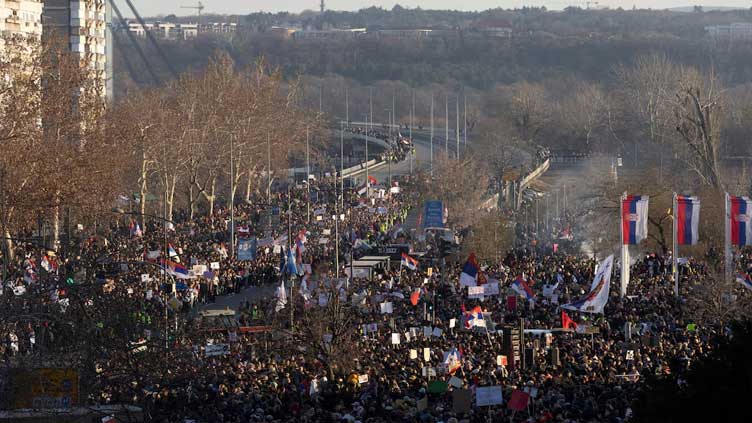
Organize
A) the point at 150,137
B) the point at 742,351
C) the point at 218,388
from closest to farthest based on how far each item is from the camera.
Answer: the point at 742,351 < the point at 218,388 < the point at 150,137

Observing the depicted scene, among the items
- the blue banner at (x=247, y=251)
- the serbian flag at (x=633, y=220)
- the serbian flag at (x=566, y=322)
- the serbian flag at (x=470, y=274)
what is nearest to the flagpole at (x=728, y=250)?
the serbian flag at (x=633, y=220)

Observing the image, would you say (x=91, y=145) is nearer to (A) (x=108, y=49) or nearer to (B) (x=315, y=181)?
(B) (x=315, y=181)

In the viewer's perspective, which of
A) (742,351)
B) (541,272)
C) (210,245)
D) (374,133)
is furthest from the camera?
(374,133)

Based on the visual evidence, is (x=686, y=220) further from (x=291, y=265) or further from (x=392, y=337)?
(x=392, y=337)

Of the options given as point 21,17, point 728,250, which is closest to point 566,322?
point 728,250

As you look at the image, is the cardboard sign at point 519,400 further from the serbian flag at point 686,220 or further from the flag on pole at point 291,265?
the flag on pole at point 291,265

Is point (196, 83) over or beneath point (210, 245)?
over

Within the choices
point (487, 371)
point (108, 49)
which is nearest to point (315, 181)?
point (108, 49)
